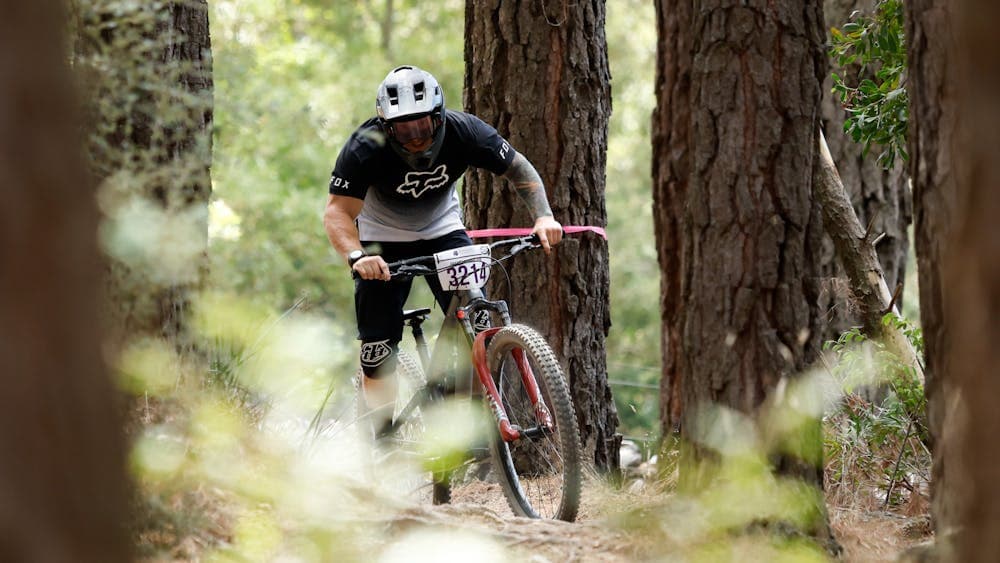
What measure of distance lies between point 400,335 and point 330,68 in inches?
717

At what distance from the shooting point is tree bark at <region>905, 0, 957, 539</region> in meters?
3.54

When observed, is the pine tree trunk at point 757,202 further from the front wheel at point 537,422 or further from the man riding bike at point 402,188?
the man riding bike at point 402,188

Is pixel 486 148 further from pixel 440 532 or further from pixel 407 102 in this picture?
pixel 440 532

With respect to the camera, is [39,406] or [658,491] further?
[658,491]

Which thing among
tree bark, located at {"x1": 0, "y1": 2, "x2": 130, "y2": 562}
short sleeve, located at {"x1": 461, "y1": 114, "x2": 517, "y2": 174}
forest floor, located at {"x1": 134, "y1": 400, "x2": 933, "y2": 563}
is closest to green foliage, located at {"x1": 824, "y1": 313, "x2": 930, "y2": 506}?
forest floor, located at {"x1": 134, "y1": 400, "x2": 933, "y2": 563}

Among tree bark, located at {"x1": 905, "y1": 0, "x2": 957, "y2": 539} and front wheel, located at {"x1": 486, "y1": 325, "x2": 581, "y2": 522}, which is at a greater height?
tree bark, located at {"x1": 905, "y1": 0, "x2": 957, "y2": 539}

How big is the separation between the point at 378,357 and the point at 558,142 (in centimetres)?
185

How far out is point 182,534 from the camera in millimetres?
3893

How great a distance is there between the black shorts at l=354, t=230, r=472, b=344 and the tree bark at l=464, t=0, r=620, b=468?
1135 millimetres

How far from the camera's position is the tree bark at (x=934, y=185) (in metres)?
3.54

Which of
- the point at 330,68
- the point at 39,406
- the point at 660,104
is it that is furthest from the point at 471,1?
the point at 330,68

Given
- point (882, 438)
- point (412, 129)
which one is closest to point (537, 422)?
point (412, 129)

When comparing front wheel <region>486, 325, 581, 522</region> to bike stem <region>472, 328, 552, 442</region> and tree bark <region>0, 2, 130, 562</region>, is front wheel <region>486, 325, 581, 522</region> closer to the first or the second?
bike stem <region>472, 328, 552, 442</region>

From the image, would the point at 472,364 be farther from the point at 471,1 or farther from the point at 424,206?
the point at 471,1
